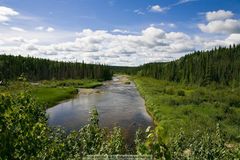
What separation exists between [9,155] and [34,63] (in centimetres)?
15409

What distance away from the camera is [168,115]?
4650 centimetres

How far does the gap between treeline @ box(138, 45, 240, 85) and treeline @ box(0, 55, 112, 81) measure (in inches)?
1371

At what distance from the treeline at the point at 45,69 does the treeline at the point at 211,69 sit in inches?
1371

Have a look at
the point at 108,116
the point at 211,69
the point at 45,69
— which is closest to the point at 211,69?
the point at 211,69

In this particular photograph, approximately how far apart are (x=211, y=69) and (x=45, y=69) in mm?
79795

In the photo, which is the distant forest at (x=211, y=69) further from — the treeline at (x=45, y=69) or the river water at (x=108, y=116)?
the river water at (x=108, y=116)

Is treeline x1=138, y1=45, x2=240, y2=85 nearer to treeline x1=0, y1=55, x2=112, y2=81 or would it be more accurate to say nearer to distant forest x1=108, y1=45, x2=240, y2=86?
distant forest x1=108, y1=45, x2=240, y2=86

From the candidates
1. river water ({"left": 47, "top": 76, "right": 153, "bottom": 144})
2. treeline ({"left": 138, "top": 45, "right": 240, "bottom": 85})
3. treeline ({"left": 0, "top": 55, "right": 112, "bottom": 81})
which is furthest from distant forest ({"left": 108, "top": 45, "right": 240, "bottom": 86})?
river water ({"left": 47, "top": 76, "right": 153, "bottom": 144})

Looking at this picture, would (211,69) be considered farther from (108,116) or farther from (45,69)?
(108,116)

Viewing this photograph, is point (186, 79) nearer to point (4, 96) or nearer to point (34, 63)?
point (34, 63)

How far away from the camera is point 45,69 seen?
160625mm

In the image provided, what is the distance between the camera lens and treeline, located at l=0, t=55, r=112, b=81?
135750 mm

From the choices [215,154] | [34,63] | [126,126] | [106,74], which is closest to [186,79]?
[106,74]

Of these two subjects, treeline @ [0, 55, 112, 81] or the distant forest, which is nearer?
the distant forest
